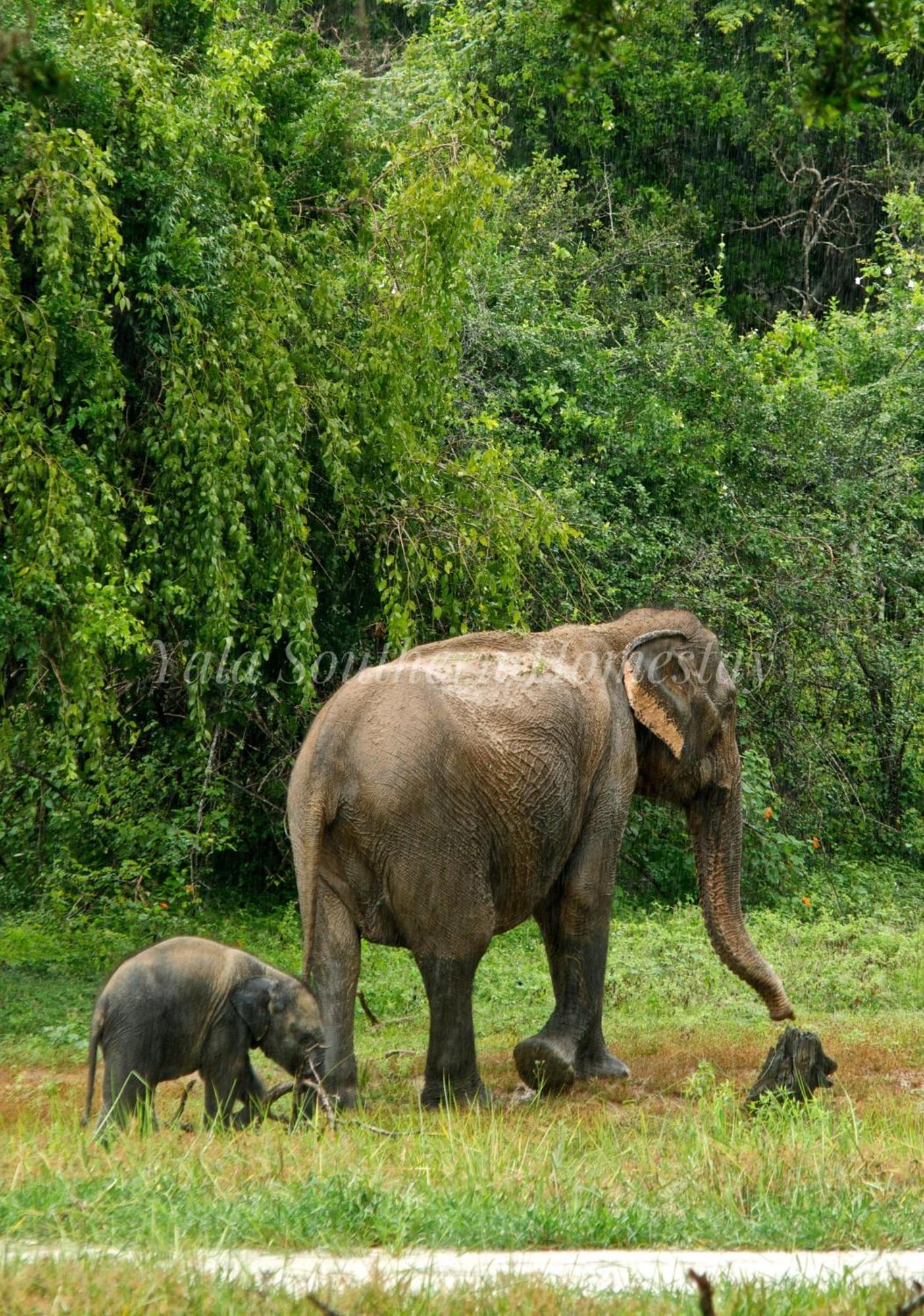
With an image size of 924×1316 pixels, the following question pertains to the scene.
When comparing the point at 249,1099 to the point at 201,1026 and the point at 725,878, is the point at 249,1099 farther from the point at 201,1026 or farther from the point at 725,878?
the point at 725,878

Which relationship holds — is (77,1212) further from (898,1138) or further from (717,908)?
(717,908)

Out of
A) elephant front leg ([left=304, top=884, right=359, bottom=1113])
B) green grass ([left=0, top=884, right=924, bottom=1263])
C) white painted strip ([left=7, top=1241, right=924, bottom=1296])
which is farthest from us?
elephant front leg ([left=304, top=884, right=359, bottom=1113])

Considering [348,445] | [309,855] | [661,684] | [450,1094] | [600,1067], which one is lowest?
[600,1067]

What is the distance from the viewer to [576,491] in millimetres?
17219

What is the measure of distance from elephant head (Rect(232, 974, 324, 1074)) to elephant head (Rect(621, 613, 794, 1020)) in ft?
9.29

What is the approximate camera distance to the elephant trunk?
34.1 feet

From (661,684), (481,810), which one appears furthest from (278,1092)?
(661,684)

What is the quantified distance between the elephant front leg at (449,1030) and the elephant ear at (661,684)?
1.91m

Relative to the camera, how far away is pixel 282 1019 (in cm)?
796

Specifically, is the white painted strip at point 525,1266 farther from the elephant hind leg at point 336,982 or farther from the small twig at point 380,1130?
the elephant hind leg at point 336,982

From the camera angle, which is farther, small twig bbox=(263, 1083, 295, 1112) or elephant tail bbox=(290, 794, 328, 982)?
elephant tail bbox=(290, 794, 328, 982)

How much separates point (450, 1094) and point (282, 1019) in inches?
45.8

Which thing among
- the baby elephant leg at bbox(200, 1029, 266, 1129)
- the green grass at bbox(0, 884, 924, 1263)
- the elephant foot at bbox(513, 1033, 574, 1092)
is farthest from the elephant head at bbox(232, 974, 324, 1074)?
the elephant foot at bbox(513, 1033, 574, 1092)

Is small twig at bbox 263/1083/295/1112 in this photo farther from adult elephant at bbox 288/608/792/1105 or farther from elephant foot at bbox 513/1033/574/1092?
elephant foot at bbox 513/1033/574/1092
